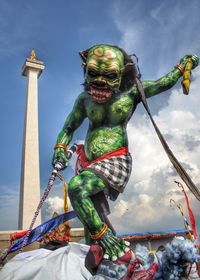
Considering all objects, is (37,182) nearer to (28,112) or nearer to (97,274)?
(28,112)

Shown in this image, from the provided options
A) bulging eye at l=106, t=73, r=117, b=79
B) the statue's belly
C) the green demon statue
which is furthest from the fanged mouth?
the statue's belly

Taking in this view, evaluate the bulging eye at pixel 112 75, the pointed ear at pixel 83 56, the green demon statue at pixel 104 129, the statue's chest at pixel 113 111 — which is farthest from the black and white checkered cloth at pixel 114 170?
the pointed ear at pixel 83 56

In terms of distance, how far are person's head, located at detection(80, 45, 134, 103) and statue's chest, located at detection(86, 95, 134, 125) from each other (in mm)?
94

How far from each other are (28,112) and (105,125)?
10.9 meters

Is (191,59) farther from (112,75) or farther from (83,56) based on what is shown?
(83,56)

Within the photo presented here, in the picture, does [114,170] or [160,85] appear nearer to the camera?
[114,170]

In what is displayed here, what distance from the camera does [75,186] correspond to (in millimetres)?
2266

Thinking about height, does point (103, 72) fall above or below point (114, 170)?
above

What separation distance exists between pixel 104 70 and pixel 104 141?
59 cm

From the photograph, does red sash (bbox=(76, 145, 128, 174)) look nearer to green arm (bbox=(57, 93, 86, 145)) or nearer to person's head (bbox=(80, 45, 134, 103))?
green arm (bbox=(57, 93, 86, 145))

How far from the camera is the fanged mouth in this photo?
8.69ft

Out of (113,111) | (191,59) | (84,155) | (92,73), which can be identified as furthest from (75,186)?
(191,59)

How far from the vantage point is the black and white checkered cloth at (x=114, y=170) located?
243cm

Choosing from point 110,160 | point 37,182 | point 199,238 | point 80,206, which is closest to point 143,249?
point 199,238
